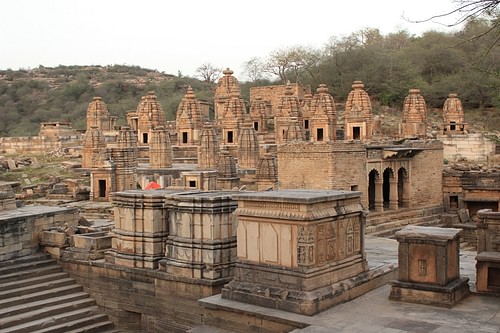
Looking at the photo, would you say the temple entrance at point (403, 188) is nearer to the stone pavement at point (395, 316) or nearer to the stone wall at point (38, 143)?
the stone pavement at point (395, 316)

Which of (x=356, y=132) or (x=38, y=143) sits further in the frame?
(x=38, y=143)

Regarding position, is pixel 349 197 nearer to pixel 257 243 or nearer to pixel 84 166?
pixel 257 243

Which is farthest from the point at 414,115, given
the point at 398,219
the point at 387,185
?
the point at 398,219

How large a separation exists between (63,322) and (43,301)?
0.68 m

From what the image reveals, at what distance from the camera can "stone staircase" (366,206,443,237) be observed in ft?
64.1

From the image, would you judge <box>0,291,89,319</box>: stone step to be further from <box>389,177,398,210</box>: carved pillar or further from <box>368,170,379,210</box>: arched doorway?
<box>389,177,398,210</box>: carved pillar

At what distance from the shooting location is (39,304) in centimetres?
1077

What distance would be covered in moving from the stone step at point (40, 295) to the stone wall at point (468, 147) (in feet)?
82.1

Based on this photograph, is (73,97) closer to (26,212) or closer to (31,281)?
(26,212)

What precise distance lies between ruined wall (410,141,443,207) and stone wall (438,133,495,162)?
9.25 meters

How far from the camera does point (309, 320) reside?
7.95 meters

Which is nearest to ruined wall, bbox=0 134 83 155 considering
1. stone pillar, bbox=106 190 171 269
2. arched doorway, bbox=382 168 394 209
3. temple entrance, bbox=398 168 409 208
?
arched doorway, bbox=382 168 394 209

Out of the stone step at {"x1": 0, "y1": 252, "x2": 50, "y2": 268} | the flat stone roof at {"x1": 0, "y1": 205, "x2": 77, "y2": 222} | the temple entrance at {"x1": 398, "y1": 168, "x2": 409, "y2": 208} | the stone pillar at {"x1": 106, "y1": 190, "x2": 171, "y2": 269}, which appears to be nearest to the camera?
the stone pillar at {"x1": 106, "y1": 190, "x2": 171, "y2": 269}

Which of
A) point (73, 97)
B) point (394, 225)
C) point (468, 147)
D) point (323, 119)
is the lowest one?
point (394, 225)
